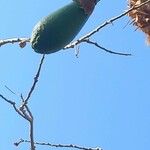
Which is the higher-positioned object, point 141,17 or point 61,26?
point 141,17

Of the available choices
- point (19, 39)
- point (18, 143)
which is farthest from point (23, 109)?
point (18, 143)

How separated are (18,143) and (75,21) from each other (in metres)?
1.29

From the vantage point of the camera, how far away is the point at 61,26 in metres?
1.28

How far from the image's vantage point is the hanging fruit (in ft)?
9.99

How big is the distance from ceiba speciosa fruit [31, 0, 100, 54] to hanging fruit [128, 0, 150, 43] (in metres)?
1.80

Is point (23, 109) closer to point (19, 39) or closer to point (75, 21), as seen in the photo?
point (19, 39)

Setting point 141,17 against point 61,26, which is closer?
point 61,26

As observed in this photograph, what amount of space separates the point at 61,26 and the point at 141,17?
1885 mm

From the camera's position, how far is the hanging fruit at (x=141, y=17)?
3.04m

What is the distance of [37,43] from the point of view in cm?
131

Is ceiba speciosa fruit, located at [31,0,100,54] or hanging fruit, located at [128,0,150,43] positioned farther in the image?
hanging fruit, located at [128,0,150,43]

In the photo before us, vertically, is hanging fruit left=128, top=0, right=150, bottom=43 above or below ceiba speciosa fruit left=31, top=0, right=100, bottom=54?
above

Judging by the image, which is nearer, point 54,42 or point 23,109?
point 54,42

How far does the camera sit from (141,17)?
309 centimetres
